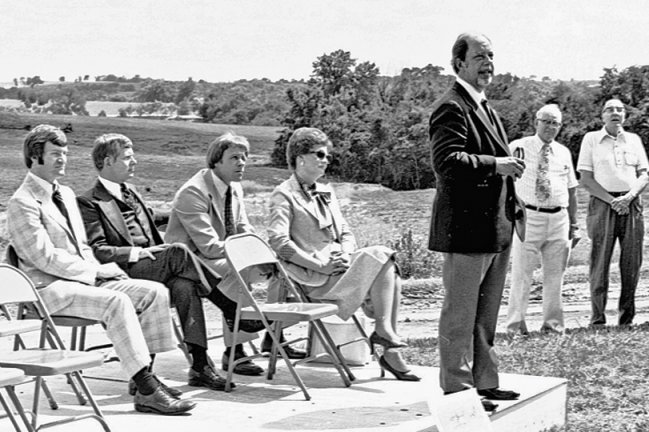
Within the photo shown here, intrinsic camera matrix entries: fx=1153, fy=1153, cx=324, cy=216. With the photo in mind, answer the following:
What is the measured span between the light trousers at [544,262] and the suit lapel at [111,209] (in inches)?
151

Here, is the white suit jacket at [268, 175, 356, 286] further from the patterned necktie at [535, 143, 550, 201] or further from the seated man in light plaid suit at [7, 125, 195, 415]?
the patterned necktie at [535, 143, 550, 201]

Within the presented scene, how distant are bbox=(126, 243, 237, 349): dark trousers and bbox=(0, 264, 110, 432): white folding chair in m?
0.71

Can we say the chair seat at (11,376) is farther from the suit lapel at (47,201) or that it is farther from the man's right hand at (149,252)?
the man's right hand at (149,252)

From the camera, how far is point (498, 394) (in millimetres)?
6047

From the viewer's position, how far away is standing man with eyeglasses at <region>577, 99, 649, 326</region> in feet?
31.5

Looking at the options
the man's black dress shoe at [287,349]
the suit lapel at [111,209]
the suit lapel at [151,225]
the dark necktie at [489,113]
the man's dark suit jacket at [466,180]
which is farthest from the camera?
the man's black dress shoe at [287,349]

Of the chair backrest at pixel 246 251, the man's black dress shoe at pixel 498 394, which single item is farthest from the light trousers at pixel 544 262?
the man's black dress shoe at pixel 498 394

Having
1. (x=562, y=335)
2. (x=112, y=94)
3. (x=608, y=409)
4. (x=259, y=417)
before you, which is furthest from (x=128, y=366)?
(x=112, y=94)

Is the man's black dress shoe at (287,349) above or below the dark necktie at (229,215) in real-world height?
below

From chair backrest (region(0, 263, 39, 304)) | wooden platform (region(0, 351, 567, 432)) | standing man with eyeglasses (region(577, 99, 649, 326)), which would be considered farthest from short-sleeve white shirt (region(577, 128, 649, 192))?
chair backrest (region(0, 263, 39, 304))

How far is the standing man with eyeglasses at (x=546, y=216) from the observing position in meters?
9.22

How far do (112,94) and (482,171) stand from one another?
49.2 ft

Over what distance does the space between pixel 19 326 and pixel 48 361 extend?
2.54 ft

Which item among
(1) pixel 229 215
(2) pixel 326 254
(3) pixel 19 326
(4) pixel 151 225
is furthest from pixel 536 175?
(3) pixel 19 326
